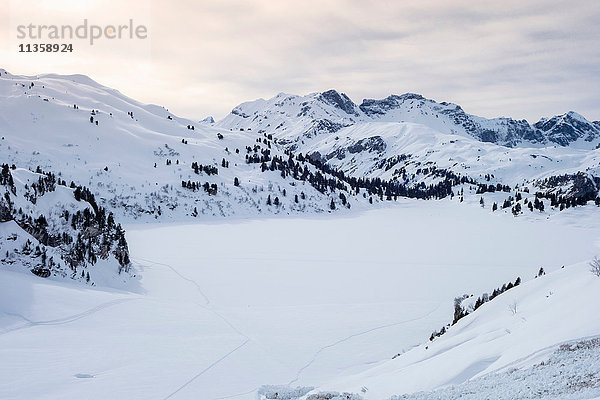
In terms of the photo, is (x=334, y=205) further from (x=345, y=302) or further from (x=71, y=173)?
(x=345, y=302)

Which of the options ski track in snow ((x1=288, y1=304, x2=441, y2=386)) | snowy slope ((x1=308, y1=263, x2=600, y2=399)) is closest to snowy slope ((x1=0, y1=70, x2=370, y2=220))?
ski track in snow ((x1=288, y1=304, x2=441, y2=386))

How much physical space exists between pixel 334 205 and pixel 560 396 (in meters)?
82.0

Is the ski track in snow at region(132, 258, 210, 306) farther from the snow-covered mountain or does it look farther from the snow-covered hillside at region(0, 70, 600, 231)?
the snow-covered hillside at region(0, 70, 600, 231)

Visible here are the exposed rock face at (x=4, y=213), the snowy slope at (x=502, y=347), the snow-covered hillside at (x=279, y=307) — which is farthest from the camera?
the exposed rock face at (x=4, y=213)

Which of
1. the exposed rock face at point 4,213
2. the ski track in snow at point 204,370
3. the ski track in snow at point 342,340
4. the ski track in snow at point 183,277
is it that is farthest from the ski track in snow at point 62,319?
the ski track in snow at point 342,340

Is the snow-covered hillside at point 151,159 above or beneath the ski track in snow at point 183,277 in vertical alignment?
above

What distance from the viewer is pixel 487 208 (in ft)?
316

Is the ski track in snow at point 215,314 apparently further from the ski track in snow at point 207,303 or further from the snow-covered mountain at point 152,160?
the snow-covered mountain at point 152,160

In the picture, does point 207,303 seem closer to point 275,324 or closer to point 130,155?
point 275,324

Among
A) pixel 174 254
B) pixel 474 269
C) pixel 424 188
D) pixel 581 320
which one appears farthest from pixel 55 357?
pixel 424 188

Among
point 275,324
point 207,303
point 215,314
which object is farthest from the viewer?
point 207,303

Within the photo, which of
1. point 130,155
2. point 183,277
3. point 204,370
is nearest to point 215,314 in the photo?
point 204,370

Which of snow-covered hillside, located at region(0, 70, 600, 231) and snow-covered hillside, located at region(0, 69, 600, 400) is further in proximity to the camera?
snow-covered hillside, located at region(0, 70, 600, 231)

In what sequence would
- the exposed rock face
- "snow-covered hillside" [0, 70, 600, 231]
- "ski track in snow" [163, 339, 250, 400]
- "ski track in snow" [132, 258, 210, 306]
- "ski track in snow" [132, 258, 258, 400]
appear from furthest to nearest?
"snow-covered hillside" [0, 70, 600, 231], "ski track in snow" [132, 258, 210, 306], the exposed rock face, "ski track in snow" [132, 258, 258, 400], "ski track in snow" [163, 339, 250, 400]
